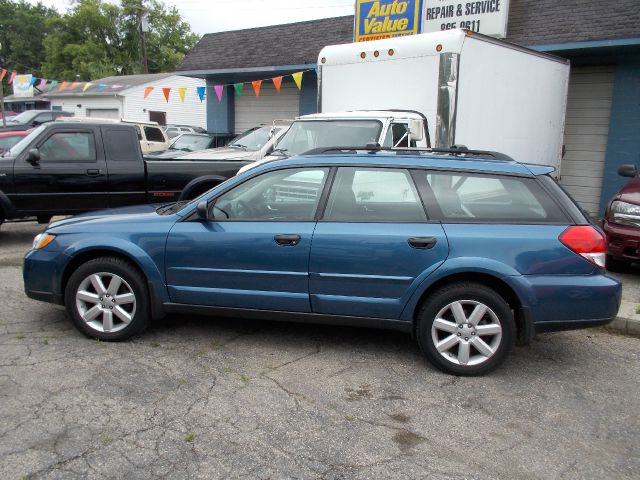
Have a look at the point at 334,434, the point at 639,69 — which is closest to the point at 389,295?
the point at 334,434

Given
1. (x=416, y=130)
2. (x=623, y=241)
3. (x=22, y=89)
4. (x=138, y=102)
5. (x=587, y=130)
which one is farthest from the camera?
(x=22, y=89)

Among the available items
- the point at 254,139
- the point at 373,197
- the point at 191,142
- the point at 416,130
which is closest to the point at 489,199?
the point at 373,197

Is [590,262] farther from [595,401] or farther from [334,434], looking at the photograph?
[334,434]

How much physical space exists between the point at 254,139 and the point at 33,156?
4295 millimetres

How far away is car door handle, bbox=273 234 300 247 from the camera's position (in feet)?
13.9

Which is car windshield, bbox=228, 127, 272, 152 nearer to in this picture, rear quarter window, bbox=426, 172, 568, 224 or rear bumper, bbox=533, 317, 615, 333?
rear quarter window, bbox=426, 172, 568, 224

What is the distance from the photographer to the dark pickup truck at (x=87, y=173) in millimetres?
7766

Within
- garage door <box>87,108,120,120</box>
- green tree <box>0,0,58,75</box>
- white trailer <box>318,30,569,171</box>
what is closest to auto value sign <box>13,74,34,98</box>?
garage door <box>87,108,120,120</box>

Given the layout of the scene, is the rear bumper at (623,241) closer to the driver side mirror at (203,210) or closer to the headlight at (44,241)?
the driver side mirror at (203,210)

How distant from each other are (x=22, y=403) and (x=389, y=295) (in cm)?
251

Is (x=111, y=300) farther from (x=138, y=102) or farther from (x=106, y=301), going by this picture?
(x=138, y=102)

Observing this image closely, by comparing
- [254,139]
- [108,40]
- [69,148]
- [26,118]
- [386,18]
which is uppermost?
[108,40]

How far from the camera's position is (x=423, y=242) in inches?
159

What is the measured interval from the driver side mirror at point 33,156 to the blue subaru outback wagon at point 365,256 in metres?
3.45
